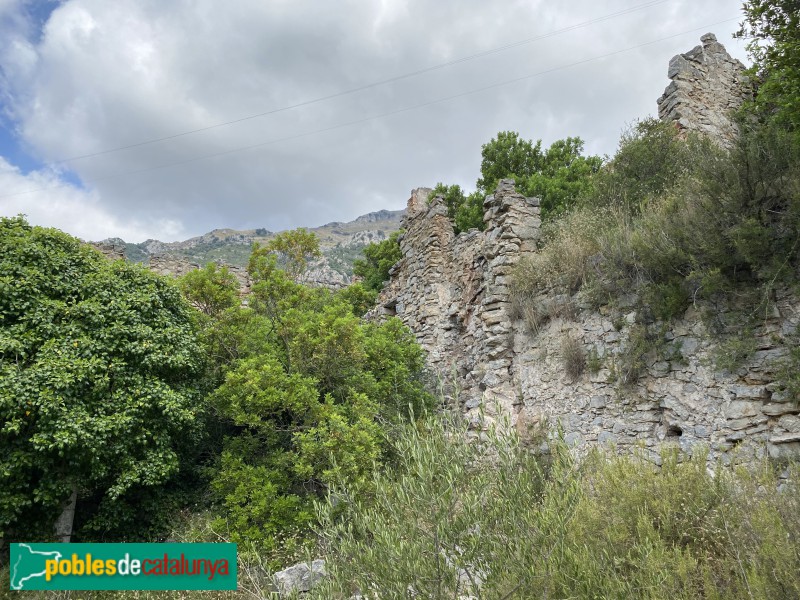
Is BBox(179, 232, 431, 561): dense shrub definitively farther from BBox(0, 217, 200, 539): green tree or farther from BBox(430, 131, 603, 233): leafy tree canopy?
BBox(430, 131, 603, 233): leafy tree canopy

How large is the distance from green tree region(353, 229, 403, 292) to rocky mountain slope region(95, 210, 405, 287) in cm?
134

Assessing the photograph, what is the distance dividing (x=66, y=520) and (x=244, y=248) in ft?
244

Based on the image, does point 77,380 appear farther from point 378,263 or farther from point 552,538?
point 378,263

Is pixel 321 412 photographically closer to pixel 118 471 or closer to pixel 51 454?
pixel 118 471

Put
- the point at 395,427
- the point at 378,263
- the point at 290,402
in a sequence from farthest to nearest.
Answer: the point at 378,263 → the point at 290,402 → the point at 395,427

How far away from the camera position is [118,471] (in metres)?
7.04

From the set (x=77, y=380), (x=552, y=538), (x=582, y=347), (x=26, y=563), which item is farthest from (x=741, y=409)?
(x=26, y=563)

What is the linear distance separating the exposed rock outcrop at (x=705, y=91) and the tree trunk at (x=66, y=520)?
43.2ft

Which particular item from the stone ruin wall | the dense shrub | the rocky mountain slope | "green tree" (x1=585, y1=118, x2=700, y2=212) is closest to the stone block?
the stone ruin wall

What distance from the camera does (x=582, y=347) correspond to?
6656 mm

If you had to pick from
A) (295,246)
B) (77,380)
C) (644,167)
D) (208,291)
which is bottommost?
(77,380)

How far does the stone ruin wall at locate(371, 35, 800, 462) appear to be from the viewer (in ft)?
15.9

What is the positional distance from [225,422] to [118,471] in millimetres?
1842

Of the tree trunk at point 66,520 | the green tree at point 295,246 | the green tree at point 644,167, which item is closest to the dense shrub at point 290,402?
the tree trunk at point 66,520
